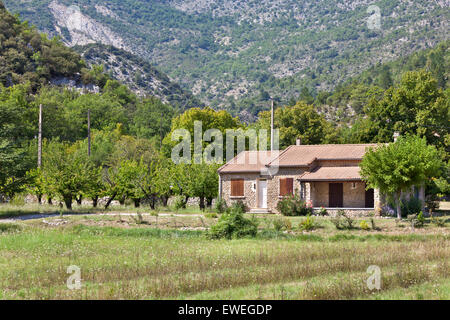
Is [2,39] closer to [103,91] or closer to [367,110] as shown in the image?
[103,91]

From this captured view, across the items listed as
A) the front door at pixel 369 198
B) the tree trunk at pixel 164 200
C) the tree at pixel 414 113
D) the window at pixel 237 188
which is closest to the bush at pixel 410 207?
the front door at pixel 369 198

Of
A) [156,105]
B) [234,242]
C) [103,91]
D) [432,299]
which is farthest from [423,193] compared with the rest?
[103,91]

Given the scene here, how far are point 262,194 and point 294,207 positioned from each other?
12.6ft

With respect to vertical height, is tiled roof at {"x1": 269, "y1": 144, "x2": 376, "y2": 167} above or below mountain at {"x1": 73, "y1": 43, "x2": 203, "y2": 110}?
below

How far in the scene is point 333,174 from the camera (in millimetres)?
36656

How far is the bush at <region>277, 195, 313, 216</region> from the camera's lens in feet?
118

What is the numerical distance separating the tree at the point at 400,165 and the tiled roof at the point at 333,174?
411 cm

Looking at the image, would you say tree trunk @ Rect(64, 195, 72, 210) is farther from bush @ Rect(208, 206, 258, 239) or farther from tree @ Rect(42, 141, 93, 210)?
bush @ Rect(208, 206, 258, 239)

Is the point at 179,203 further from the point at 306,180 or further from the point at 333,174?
the point at 333,174

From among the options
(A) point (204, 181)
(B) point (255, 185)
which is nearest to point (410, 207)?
(B) point (255, 185)

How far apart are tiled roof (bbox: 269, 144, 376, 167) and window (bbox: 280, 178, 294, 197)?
1008mm

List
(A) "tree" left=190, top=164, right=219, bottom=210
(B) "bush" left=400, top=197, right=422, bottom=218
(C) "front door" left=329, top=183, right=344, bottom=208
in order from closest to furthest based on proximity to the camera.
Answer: (B) "bush" left=400, top=197, right=422, bottom=218 → (C) "front door" left=329, top=183, right=344, bottom=208 → (A) "tree" left=190, top=164, right=219, bottom=210

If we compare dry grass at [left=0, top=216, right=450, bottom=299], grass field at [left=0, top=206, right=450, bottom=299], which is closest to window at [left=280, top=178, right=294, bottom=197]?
grass field at [left=0, top=206, right=450, bottom=299]

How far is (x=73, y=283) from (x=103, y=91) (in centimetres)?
10832
